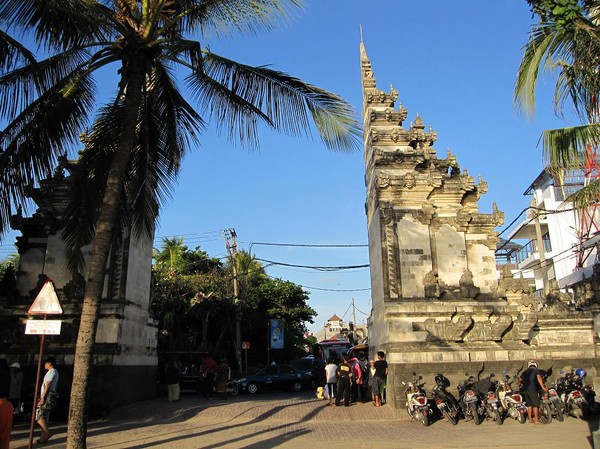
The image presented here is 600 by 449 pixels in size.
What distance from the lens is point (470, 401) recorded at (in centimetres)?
1234

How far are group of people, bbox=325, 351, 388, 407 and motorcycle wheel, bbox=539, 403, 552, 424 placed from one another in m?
4.26

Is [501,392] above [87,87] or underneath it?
underneath

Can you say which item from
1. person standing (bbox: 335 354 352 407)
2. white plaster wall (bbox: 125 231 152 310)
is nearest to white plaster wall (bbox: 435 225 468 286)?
person standing (bbox: 335 354 352 407)

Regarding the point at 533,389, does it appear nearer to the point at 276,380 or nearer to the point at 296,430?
the point at 296,430

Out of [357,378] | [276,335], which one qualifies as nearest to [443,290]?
[357,378]

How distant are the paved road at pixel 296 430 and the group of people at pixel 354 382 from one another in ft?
1.46

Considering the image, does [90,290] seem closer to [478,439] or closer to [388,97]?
[478,439]

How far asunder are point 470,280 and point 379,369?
4.19 m

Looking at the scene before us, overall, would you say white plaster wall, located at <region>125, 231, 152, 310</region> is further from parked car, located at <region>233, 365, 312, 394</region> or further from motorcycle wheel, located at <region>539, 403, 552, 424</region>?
motorcycle wheel, located at <region>539, 403, 552, 424</region>

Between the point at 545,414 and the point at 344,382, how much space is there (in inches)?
220

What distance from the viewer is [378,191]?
56.0 feet

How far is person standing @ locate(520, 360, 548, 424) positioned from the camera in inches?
476

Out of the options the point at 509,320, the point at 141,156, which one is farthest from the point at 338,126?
the point at 509,320

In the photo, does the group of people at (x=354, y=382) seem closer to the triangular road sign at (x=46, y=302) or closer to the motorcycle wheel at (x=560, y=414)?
the motorcycle wheel at (x=560, y=414)
